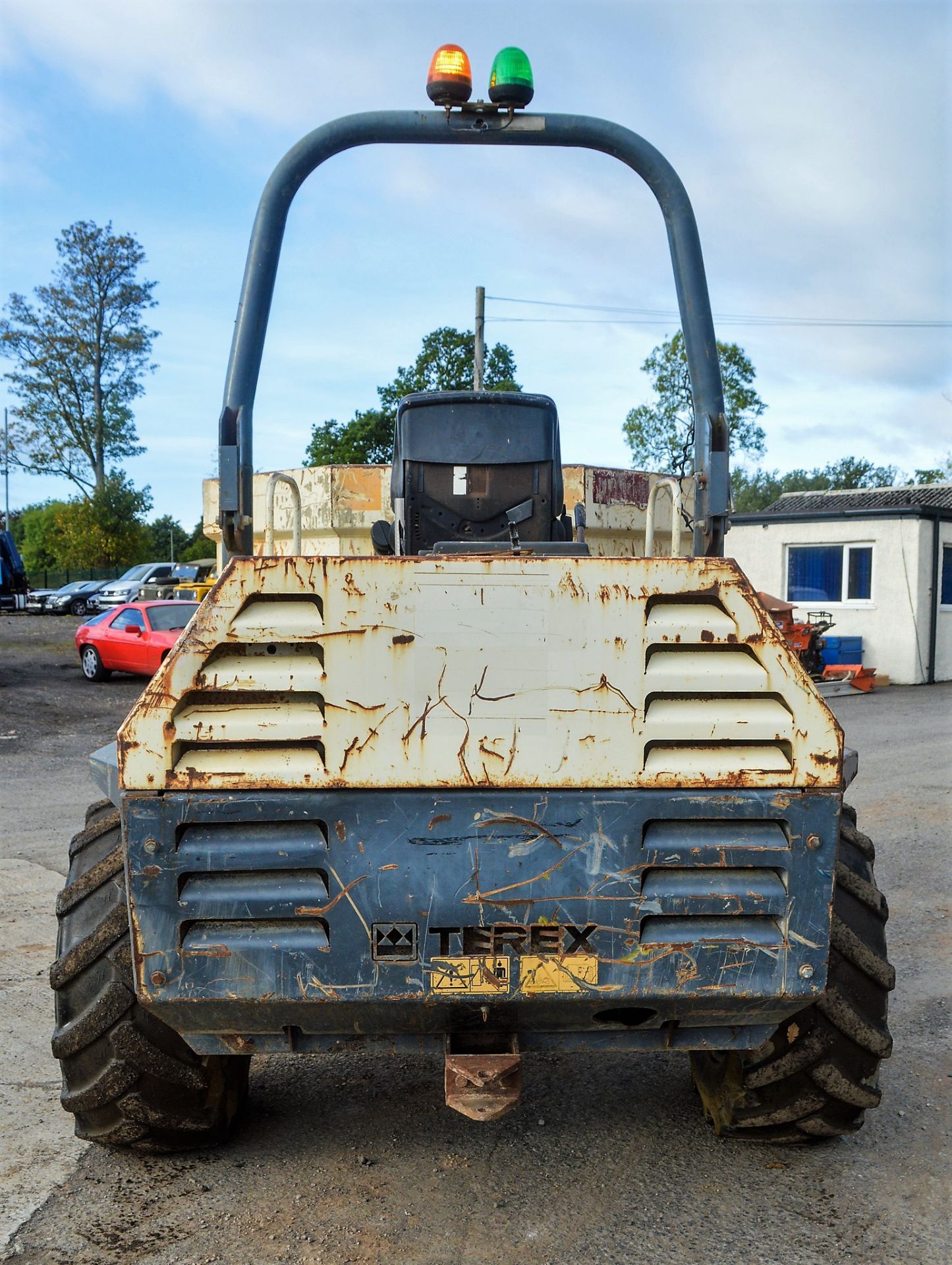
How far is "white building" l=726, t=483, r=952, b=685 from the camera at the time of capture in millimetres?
21188

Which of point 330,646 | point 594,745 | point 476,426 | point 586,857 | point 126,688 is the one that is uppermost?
point 476,426

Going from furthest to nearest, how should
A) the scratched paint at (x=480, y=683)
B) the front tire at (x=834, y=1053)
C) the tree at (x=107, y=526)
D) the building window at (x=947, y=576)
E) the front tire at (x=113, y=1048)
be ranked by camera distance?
the tree at (x=107, y=526), the building window at (x=947, y=576), the front tire at (x=834, y=1053), the front tire at (x=113, y=1048), the scratched paint at (x=480, y=683)

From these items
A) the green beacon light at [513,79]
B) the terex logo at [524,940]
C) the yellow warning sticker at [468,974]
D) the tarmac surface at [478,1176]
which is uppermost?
the green beacon light at [513,79]

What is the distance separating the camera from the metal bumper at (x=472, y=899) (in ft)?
9.09

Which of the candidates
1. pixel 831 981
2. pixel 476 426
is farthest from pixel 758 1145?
pixel 476 426

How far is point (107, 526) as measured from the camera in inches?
1905

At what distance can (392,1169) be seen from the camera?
3.41m

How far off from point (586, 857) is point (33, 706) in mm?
14416

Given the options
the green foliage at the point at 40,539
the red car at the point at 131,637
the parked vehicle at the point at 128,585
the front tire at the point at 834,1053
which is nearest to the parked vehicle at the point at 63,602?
the parked vehicle at the point at 128,585

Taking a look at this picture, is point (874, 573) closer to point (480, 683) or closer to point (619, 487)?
point (619, 487)

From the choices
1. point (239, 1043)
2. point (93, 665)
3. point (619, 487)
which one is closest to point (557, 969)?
point (239, 1043)

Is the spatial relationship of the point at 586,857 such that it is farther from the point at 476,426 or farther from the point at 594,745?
the point at 476,426

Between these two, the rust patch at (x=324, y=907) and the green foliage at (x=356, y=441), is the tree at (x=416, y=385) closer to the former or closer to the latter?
the green foliage at (x=356, y=441)

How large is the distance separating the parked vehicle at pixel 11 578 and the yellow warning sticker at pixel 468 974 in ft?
77.1
